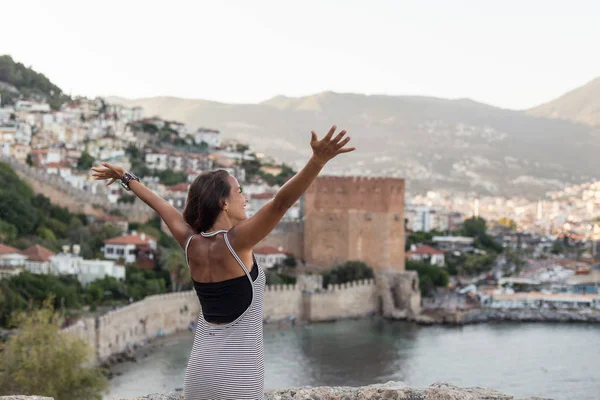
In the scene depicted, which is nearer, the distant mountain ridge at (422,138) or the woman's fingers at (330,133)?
the woman's fingers at (330,133)

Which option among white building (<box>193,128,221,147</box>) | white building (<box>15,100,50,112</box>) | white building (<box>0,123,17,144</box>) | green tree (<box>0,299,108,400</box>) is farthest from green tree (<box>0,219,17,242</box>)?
white building (<box>193,128,221,147</box>)

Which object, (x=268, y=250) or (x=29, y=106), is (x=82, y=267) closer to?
(x=268, y=250)

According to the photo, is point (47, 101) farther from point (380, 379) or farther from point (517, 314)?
point (380, 379)

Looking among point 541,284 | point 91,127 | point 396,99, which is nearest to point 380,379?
point 541,284

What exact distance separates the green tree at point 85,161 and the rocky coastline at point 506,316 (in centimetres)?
1418

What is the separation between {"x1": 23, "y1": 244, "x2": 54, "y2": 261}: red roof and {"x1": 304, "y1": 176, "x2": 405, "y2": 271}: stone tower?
9382 mm

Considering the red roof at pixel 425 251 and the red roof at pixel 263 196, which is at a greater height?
the red roof at pixel 263 196

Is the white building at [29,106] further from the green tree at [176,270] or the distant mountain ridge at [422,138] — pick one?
the distant mountain ridge at [422,138]

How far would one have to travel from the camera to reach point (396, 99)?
440ft

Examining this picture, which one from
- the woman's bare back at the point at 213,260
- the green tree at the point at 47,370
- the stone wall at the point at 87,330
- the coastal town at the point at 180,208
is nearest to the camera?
the woman's bare back at the point at 213,260

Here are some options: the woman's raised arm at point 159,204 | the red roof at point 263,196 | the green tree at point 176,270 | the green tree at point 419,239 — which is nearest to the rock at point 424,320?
the green tree at point 176,270

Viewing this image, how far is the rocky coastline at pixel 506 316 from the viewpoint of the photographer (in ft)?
87.6

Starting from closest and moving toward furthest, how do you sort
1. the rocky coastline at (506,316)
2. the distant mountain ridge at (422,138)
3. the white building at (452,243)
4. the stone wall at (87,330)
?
1. the stone wall at (87,330)
2. the rocky coastline at (506,316)
3. the white building at (452,243)
4. the distant mountain ridge at (422,138)

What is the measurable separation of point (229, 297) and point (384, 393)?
1.03 meters
